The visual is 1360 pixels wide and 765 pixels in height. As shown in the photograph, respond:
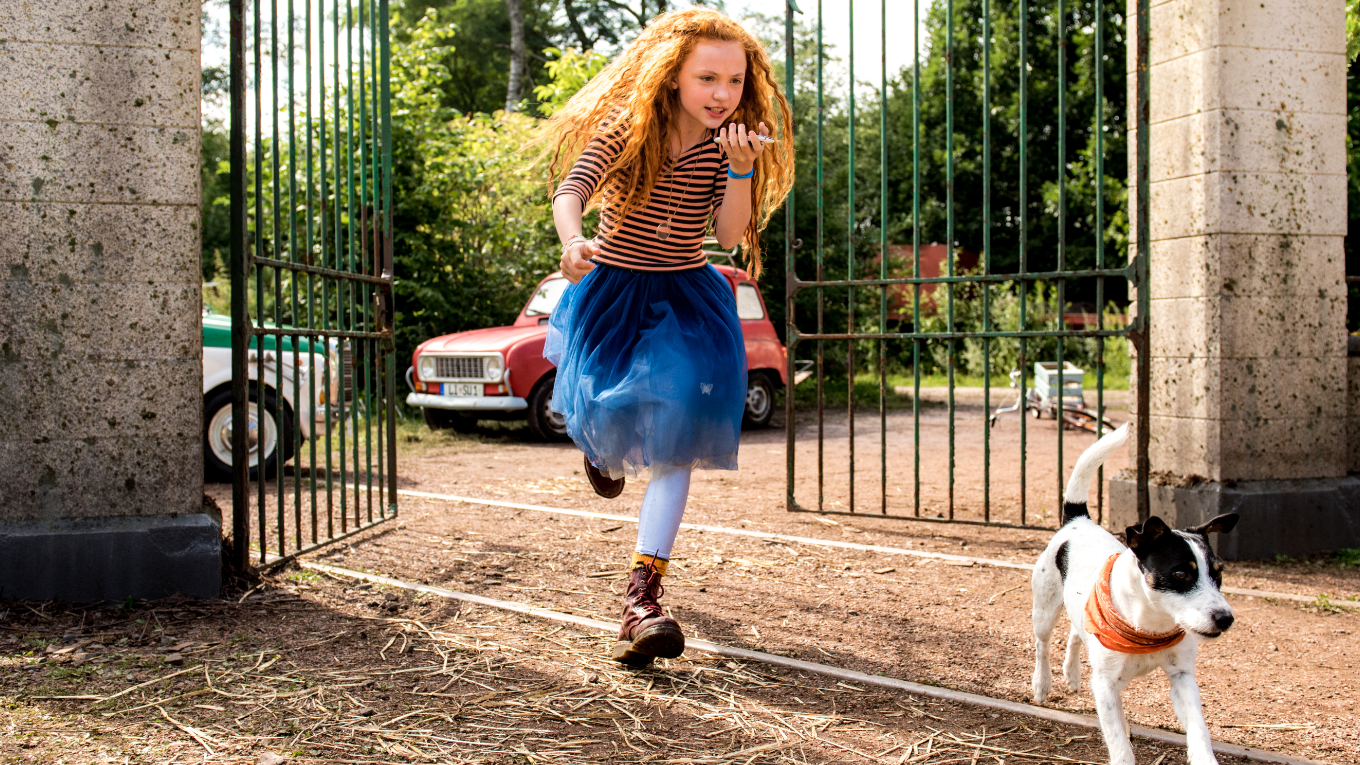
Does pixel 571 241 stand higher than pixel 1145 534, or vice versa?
pixel 571 241

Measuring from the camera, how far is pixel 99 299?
355cm

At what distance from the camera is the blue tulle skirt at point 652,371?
10.2 feet

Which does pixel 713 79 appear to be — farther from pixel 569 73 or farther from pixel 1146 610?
pixel 569 73

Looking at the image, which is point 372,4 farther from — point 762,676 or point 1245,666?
point 1245,666

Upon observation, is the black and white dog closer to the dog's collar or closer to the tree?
the dog's collar

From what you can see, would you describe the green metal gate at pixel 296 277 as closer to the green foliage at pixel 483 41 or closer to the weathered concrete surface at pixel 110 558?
the weathered concrete surface at pixel 110 558

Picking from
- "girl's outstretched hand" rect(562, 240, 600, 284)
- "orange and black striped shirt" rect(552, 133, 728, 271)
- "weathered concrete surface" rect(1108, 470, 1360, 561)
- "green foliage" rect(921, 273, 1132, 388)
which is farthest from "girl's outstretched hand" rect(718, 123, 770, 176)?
"green foliage" rect(921, 273, 1132, 388)

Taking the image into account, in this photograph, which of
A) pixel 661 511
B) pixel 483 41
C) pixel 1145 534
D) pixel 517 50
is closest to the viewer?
pixel 1145 534

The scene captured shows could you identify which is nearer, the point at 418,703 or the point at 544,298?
the point at 418,703

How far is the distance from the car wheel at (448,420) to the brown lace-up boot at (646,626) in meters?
7.25

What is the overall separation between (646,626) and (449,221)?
1069 cm

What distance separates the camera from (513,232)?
13.6m

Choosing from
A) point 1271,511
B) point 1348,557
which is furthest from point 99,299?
point 1348,557

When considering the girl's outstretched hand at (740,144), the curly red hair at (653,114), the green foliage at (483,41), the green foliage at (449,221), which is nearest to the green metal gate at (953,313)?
the curly red hair at (653,114)
